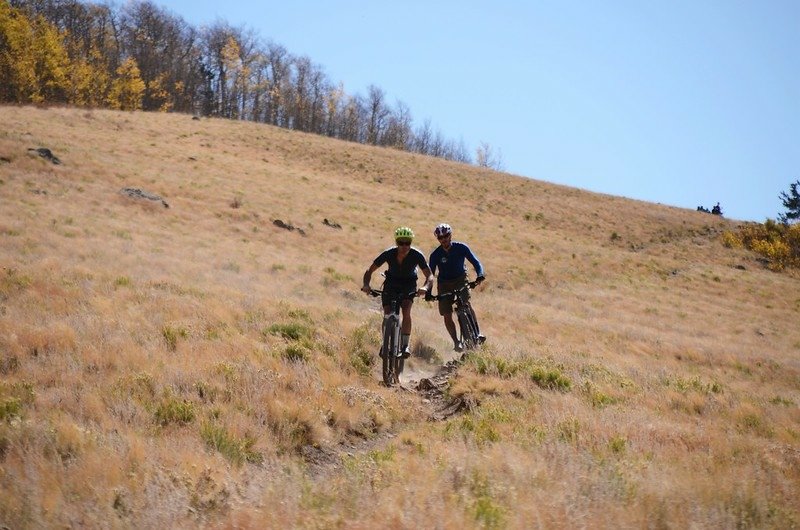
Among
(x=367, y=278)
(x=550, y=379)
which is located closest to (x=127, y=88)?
(x=367, y=278)

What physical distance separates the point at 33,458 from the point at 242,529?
185cm

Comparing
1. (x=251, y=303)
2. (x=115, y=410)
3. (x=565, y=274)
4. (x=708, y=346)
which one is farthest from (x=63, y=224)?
(x=565, y=274)

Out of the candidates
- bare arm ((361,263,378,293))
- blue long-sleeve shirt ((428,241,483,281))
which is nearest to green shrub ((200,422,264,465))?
Answer: bare arm ((361,263,378,293))

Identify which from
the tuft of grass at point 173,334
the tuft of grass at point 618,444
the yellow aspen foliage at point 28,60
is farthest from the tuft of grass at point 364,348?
the yellow aspen foliage at point 28,60

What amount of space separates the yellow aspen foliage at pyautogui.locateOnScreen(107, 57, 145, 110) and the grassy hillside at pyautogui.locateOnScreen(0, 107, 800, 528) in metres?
46.9

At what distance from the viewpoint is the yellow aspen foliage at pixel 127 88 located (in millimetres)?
62594

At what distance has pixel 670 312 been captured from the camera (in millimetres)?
25000

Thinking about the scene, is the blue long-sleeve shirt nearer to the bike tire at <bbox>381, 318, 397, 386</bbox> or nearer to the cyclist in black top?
the cyclist in black top

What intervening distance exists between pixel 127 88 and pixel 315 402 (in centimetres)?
7168

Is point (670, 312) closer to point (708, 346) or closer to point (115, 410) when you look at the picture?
point (708, 346)

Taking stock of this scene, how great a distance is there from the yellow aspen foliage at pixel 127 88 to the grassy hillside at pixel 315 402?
46.9m

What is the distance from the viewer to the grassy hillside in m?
3.36

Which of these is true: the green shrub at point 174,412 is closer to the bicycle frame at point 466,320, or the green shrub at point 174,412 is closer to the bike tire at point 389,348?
the bike tire at point 389,348

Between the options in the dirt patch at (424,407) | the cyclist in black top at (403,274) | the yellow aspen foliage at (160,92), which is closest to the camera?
the dirt patch at (424,407)
